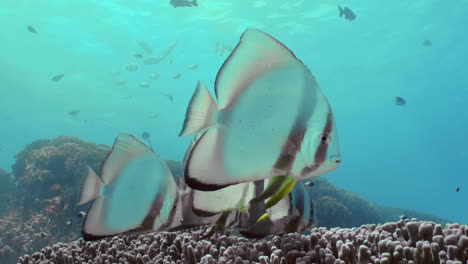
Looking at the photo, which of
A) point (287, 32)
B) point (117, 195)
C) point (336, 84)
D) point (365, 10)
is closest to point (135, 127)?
point (336, 84)

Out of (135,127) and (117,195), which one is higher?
(117,195)

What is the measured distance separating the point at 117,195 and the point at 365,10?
39.7m

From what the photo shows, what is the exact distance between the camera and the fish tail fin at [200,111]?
1245 mm

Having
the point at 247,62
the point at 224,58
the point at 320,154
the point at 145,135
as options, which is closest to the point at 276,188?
the point at 320,154

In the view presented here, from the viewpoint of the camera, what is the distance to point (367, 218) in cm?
1532

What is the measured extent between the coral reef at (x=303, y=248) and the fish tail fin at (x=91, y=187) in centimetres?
113

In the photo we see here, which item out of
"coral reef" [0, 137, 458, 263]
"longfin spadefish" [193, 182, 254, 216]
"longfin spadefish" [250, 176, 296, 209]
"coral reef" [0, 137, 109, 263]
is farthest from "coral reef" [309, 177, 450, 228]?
"longfin spadefish" [250, 176, 296, 209]

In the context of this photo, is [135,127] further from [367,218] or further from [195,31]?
[367,218]

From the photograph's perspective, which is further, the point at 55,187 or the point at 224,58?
the point at 224,58

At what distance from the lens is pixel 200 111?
1244 millimetres

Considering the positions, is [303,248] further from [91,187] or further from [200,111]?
[200,111]

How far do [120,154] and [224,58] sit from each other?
56.0 m

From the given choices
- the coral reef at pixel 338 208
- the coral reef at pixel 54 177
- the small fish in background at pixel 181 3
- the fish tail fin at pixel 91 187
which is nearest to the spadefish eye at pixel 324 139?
the fish tail fin at pixel 91 187

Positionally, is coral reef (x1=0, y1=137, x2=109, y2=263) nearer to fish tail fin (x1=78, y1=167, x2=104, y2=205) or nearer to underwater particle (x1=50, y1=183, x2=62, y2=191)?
underwater particle (x1=50, y1=183, x2=62, y2=191)
